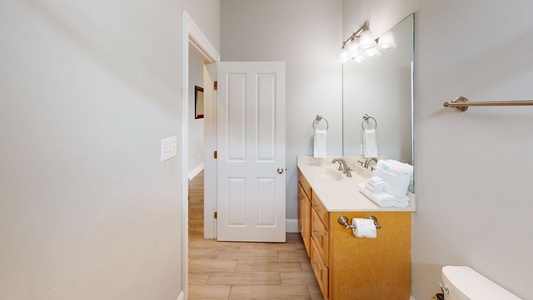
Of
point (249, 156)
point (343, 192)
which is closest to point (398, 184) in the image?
point (343, 192)

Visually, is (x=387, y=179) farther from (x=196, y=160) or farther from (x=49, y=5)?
(x=196, y=160)

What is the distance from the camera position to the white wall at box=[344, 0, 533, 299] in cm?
97

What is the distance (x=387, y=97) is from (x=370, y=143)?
468mm

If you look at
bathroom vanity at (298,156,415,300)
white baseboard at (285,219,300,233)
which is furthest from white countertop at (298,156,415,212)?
white baseboard at (285,219,300,233)

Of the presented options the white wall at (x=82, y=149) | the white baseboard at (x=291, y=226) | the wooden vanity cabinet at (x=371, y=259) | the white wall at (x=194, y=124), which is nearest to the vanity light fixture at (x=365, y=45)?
the wooden vanity cabinet at (x=371, y=259)

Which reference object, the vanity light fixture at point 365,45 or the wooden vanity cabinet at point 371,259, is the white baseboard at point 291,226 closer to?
the wooden vanity cabinet at point 371,259

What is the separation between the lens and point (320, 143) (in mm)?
2928

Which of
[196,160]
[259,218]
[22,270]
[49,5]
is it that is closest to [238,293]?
[259,218]

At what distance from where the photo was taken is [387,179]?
171 cm

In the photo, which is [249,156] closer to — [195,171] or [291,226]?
[291,226]

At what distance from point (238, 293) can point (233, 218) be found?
0.97 m

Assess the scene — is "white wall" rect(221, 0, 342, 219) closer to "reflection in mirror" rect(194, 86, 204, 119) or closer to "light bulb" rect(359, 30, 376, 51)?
"light bulb" rect(359, 30, 376, 51)

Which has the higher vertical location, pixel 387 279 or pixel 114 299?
pixel 114 299

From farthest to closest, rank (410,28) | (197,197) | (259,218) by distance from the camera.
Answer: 1. (197,197)
2. (259,218)
3. (410,28)
